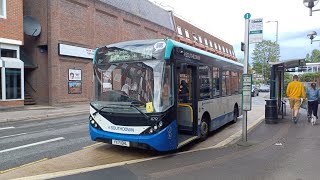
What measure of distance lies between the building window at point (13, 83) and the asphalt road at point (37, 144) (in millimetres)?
9442

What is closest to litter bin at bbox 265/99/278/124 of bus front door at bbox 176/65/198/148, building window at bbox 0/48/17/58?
bus front door at bbox 176/65/198/148

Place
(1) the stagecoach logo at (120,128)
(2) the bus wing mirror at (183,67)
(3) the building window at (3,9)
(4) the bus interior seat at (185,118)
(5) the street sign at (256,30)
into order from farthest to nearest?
1. (3) the building window at (3,9)
2. (5) the street sign at (256,30)
3. (4) the bus interior seat at (185,118)
4. (2) the bus wing mirror at (183,67)
5. (1) the stagecoach logo at (120,128)

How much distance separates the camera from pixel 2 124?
1380 cm

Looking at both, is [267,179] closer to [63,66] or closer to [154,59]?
[154,59]

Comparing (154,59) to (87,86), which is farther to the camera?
(87,86)

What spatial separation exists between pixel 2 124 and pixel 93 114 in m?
8.48

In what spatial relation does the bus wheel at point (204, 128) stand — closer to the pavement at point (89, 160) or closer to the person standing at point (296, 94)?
the pavement at point (89, 160)

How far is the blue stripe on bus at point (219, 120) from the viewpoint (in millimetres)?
9699

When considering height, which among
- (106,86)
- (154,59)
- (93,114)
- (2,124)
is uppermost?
(154,59)

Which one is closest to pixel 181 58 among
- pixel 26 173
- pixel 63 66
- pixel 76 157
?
pixel 76 157

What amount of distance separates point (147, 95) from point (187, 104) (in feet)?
5.73

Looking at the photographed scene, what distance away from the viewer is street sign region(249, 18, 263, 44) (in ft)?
27.0

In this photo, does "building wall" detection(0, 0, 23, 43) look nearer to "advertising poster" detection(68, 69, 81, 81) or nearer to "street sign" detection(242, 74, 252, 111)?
"advertising poster" detection(68, 69, 81, 81)

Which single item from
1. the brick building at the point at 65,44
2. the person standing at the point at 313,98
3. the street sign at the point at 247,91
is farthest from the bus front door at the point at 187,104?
the brick building at the point at 65,44
